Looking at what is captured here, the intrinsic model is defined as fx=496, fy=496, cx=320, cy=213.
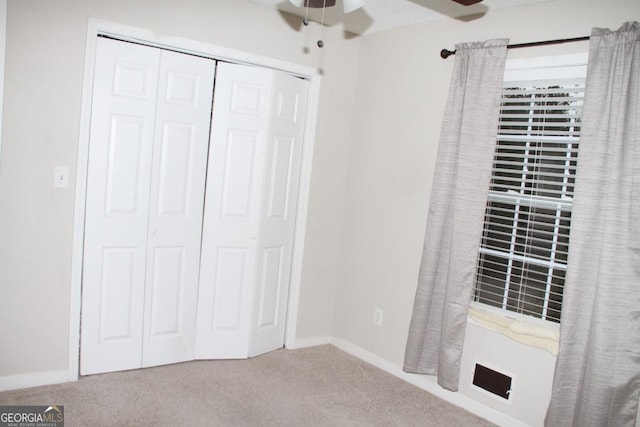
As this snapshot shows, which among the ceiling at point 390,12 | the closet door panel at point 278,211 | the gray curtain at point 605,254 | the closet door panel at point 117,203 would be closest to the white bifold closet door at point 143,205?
the closet door panel at point 117,203

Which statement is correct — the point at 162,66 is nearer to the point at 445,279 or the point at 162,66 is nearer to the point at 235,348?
the point at 235,348

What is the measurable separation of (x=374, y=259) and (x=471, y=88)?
4.58ft

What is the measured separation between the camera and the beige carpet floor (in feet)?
8.73

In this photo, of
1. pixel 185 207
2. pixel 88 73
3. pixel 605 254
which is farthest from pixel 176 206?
pixel 605 254

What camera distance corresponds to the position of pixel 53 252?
111 inches

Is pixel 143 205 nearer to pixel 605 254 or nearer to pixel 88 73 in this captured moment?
pixel 88 73

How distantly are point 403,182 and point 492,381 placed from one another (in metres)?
1.39

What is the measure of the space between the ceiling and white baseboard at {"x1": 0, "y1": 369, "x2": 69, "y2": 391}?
8.57 ft

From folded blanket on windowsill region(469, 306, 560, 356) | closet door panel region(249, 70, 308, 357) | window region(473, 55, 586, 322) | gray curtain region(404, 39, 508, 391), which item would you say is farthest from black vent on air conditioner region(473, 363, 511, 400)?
closet door panel region(249, 70, 308, 357)

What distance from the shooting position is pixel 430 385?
3.24m

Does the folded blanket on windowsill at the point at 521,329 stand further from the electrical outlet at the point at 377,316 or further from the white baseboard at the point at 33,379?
the white baseboard at the point at 33,379

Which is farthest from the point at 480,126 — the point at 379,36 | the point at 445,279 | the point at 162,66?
the point at 162,66

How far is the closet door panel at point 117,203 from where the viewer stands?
2.90m

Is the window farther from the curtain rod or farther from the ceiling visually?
the ceiling
